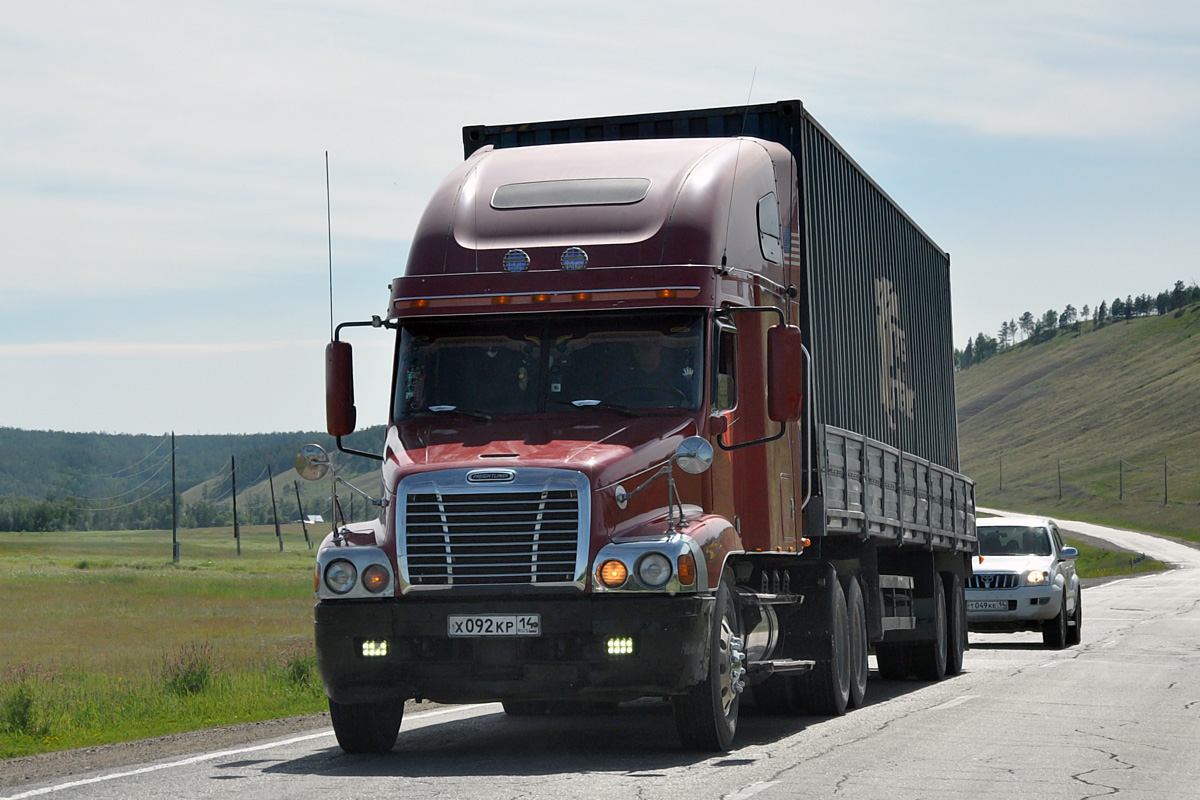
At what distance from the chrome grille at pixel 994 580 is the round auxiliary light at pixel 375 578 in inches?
643

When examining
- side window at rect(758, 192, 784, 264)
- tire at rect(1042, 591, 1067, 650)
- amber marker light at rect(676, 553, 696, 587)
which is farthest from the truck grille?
tire at rect(1042, 591, 1067, 650)

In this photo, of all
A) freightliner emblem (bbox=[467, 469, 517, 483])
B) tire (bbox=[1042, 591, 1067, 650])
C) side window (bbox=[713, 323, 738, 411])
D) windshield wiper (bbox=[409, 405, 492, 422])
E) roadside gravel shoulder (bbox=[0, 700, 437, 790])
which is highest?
side window (bbox=[713, 323, 738, 411])

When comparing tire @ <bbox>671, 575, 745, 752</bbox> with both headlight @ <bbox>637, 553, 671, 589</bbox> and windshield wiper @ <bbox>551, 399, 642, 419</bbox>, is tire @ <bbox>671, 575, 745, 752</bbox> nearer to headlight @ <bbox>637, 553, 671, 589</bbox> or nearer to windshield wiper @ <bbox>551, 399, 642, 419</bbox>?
headlight @ <bbox>637, 553, 671, 589</bbox>

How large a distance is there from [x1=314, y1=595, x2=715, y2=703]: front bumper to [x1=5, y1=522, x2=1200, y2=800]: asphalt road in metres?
0.49

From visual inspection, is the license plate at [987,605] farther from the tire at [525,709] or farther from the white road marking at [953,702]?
the tire at [525,709]

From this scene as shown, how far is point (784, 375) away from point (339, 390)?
2.96 metres

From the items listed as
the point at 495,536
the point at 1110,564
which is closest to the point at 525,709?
the point at 495,536

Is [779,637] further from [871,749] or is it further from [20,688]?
[20,688]

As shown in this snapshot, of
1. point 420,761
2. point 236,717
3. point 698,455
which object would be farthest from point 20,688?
point 698,455

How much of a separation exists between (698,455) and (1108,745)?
3776 millimetres

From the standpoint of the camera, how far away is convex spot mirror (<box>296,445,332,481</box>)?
10102 millimetres

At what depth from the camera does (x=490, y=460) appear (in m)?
9.98

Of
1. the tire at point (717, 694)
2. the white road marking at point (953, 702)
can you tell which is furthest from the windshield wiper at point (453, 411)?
the white road marking at point (953, 702)

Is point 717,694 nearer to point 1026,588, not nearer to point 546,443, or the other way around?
point 546,443
